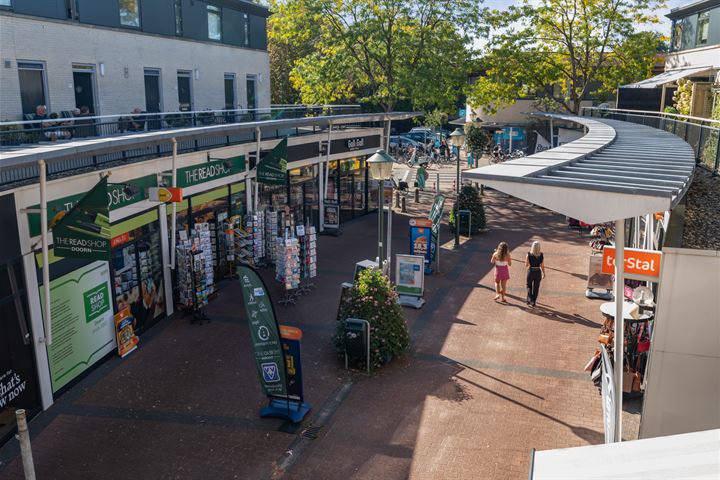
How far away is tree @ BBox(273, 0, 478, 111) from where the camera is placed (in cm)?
3098

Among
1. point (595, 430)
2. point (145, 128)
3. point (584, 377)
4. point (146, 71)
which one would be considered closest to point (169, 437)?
point (595, 430)

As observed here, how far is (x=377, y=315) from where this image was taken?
11.6 metres

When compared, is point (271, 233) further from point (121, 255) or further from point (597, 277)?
point (597, 277)

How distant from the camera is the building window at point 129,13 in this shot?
58.5 ft

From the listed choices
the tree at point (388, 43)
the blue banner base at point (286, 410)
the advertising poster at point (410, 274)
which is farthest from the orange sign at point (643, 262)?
the tree at point (388, 43)

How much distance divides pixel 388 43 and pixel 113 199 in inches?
863

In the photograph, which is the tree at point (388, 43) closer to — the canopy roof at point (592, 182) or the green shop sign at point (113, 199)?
the green shop sign at point (113, 199)

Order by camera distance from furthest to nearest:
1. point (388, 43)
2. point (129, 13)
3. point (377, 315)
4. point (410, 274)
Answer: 1. point (388, 43)
2. point (129, 13)
3. point (410, 274)
4. point (377, 315)

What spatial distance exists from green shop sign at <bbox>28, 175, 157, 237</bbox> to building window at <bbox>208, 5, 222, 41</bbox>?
10.4 meters

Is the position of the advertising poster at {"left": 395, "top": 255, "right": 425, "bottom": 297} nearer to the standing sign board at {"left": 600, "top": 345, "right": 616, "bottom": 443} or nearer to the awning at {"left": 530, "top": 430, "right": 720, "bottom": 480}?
the standing sign board at {"left": 600, "top": 345, "right": 616, "bottom": 443}

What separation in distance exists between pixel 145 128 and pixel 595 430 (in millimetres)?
11202

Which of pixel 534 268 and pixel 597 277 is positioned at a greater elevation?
pixel 534 268

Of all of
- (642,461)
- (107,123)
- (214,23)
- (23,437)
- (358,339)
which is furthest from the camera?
(214,23)

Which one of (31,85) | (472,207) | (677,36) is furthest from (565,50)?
(31,85)
